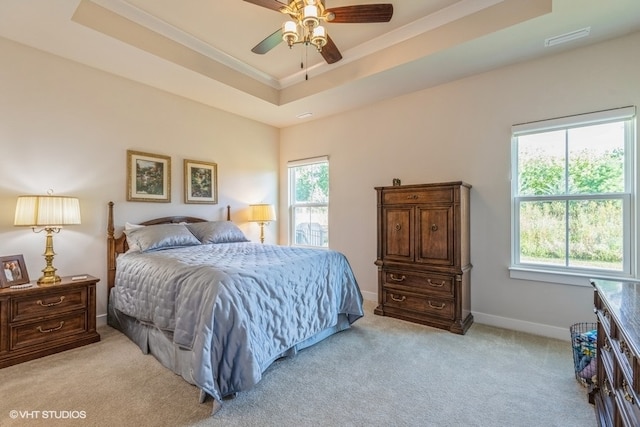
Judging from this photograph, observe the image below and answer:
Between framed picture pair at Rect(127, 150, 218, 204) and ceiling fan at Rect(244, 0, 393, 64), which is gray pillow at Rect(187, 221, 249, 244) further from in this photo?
ceiling fan at Rect(244, 0, 393, 64)

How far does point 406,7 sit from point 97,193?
3658 millimetres

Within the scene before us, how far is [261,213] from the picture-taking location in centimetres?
460

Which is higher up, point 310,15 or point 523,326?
point 310,15

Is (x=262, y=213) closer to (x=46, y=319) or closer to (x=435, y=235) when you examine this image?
(x=435, y=235)

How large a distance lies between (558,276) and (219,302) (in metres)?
3.10

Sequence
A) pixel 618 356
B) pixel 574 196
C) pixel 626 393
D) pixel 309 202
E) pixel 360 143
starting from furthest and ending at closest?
pixel 309 202 < pixel 360 143 < pixel 574 196 < pixel 618 356 < pixel 626 393

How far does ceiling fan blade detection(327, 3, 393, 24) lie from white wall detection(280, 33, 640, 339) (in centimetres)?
173

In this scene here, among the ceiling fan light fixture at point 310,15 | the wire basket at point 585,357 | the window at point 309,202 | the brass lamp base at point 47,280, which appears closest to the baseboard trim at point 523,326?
the wire basket at point 585,357

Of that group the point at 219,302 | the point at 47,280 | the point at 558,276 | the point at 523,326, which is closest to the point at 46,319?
the point at 47,280

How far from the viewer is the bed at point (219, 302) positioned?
1.83 meters

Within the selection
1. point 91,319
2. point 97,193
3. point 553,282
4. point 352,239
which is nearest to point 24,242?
point 97,193

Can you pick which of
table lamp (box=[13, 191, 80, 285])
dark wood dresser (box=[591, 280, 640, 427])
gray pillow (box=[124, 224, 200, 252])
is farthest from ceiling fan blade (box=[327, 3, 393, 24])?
table lamp (box=[13, 191, 80, 285])

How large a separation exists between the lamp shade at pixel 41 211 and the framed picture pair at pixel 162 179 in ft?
2.79

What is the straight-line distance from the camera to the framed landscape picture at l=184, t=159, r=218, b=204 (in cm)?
399
